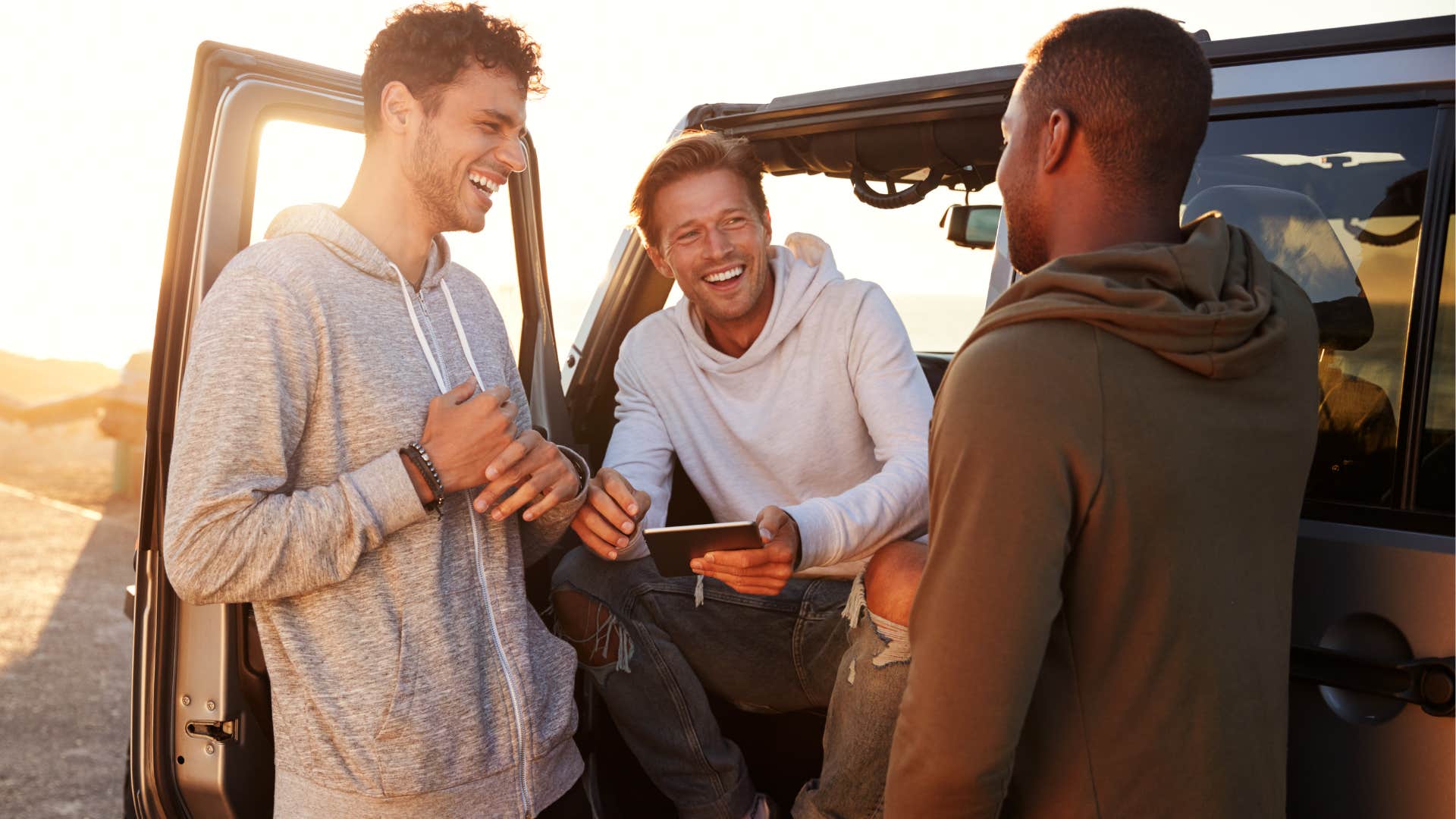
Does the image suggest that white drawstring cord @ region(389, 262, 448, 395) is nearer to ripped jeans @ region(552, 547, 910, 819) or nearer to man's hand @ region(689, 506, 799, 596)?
man's hand @ region(689, 506, 799, 596)

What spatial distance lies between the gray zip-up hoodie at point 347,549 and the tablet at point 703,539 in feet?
0.94

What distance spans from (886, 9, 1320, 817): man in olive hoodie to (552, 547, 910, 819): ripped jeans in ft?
3.02

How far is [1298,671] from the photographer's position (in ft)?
5.43

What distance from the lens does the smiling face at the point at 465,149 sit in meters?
2.06

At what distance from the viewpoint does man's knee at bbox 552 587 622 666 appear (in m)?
2.47

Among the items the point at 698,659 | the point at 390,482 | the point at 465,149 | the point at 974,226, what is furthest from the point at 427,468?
the point at 974,226

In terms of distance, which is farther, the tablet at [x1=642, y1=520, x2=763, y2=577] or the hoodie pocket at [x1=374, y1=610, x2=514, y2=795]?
the tablet at [x1=642, y1=520, x2=763, y2=577]

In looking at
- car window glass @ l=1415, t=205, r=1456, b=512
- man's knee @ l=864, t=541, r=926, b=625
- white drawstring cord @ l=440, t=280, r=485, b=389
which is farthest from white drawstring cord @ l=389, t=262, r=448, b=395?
car window glass @ l=1415, t=205, r=1456, b=512

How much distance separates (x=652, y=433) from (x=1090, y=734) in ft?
5.42

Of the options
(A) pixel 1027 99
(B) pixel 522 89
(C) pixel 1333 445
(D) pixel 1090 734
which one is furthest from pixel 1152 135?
(B) pixel 522 89

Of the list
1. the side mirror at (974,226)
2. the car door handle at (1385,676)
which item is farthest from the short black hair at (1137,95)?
the side mirror at (974,226)

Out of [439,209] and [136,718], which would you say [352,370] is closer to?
[439,209]

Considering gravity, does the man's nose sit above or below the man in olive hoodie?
above

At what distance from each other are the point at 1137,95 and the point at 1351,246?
0.58m
